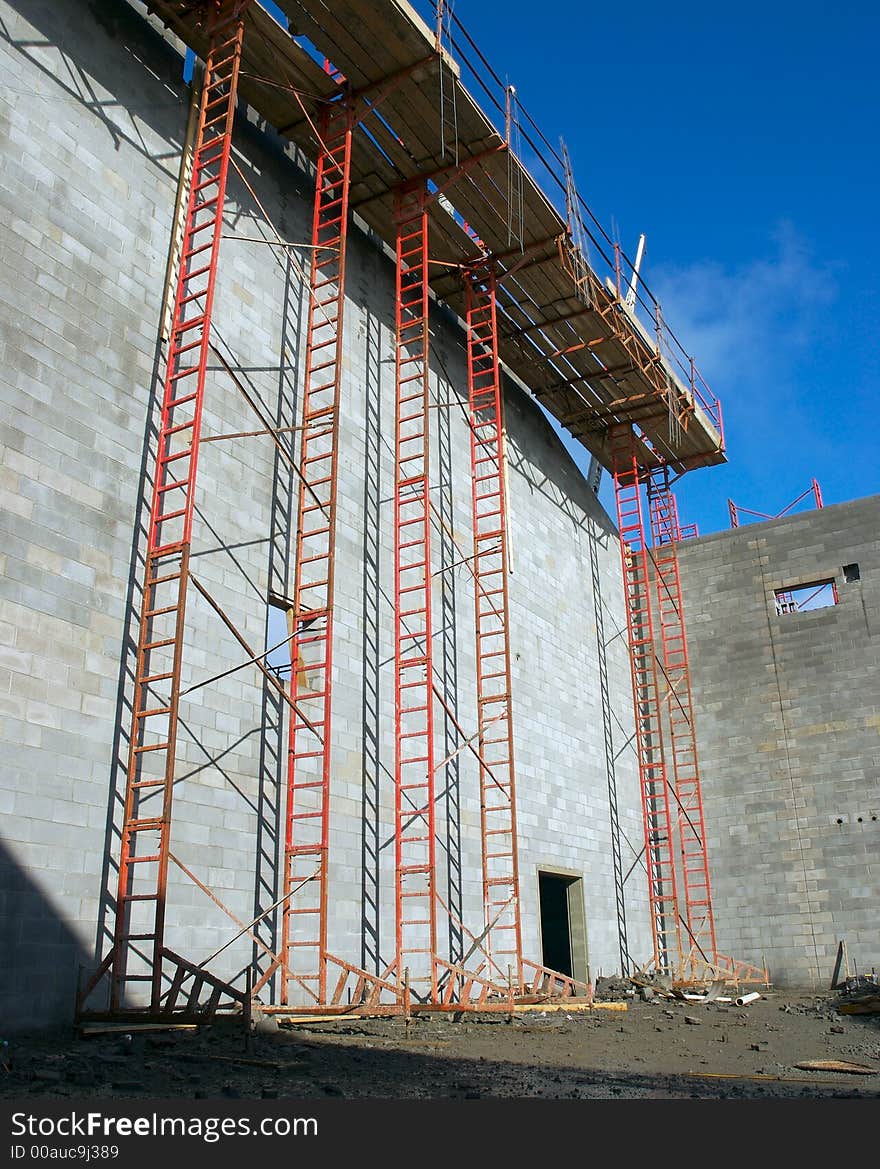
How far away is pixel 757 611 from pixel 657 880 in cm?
771

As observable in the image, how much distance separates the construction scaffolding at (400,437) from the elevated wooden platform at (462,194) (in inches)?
1.9

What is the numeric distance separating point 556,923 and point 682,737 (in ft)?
22.2

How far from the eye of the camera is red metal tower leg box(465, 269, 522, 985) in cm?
1906

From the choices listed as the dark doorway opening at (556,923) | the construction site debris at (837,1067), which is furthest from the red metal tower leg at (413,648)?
the construction site debris at (837,1067)

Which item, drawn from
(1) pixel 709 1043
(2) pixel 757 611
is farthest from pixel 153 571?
(2) pixel 757 611

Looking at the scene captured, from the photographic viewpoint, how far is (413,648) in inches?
727

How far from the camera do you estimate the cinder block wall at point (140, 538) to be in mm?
11648

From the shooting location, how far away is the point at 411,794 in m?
17.8

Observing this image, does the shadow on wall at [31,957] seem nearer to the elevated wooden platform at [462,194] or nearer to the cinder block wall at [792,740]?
the elevated wooden platform at [462,194]

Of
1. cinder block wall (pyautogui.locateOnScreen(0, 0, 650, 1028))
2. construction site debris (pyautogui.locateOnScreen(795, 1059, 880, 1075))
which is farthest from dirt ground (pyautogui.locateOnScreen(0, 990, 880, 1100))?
cinder block wall (pyautogui.locateOnScreen(0, 0, 650, 1028))

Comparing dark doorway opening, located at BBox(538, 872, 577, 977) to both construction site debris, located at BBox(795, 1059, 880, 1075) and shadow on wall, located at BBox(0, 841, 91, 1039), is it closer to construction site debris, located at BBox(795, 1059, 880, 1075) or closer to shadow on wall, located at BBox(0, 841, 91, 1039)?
construction site debris, located at BBox(795, 1059, 880, 1075)

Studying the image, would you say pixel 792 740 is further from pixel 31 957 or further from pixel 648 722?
pixel 31 957

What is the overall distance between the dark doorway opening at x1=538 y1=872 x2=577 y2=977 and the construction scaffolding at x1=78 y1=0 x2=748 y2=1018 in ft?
5.02

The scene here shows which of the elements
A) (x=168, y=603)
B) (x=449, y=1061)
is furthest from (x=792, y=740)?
(x=449, y=1061)
